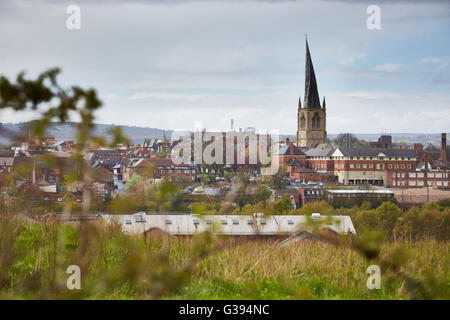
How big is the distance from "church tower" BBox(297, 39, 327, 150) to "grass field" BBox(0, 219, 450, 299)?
59.0 ft

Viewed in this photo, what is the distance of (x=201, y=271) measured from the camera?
2.22 meters

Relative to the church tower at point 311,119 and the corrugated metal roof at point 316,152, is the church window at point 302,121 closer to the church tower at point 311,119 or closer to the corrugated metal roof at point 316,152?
the church tower at point 311,119

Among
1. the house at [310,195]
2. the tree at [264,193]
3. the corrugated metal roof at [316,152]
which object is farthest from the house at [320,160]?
the tree at [264,193]

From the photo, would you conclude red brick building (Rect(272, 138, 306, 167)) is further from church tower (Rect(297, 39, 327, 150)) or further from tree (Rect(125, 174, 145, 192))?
tree (Rect(125, 174, 145, 192))

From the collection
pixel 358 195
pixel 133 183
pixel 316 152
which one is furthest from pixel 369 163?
pixel 133 183

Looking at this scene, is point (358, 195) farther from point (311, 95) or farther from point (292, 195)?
point (311, 95)

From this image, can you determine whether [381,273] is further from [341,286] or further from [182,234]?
[182,234]

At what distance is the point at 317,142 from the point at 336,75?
67.6 ft

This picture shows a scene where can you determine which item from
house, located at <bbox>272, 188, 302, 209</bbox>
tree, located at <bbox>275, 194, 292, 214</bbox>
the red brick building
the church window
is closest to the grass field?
tree, located at <bbox>275, 194, 292, 214</bbox>

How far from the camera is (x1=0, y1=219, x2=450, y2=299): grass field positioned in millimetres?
1699

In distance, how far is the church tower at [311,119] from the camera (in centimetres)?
2302

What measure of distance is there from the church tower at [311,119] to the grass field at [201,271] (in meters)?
18.0

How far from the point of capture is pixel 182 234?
2.82m
